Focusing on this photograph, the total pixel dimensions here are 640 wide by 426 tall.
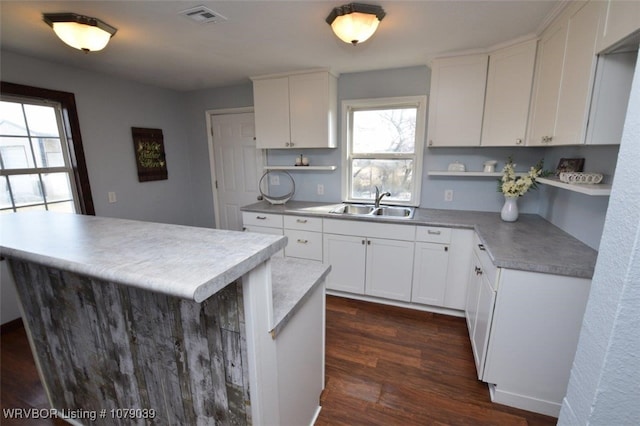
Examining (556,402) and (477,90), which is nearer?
(556,402)

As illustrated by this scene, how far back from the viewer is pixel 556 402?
154 cm

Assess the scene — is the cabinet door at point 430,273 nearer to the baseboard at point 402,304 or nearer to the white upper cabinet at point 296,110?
the baseboard at point 402,304

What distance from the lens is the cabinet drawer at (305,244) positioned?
2801 millimetres

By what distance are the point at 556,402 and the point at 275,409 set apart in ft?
5.34

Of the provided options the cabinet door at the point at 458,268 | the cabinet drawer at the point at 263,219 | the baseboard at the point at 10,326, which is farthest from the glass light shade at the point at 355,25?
the baseboard at the point at 10,326

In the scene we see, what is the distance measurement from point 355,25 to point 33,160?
301 centimetres

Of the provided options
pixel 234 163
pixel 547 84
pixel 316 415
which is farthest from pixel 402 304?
pixel 234 163

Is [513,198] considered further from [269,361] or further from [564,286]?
[269,361]

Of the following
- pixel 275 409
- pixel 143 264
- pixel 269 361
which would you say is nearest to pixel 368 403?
pixel 275 409

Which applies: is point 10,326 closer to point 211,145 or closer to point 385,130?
point 211,145

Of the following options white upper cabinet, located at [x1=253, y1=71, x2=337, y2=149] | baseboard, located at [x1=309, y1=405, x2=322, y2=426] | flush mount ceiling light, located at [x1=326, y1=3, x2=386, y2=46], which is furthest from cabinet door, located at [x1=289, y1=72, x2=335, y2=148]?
baseboard, located at [x1=309, y1=405, x2=322, y2=426]

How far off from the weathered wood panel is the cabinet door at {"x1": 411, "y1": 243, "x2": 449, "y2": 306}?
1916 millimetres

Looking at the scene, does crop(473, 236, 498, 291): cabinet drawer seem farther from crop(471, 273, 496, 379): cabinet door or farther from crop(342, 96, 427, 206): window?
crop(342, 96, 427, 206): window

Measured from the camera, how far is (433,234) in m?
2.38
